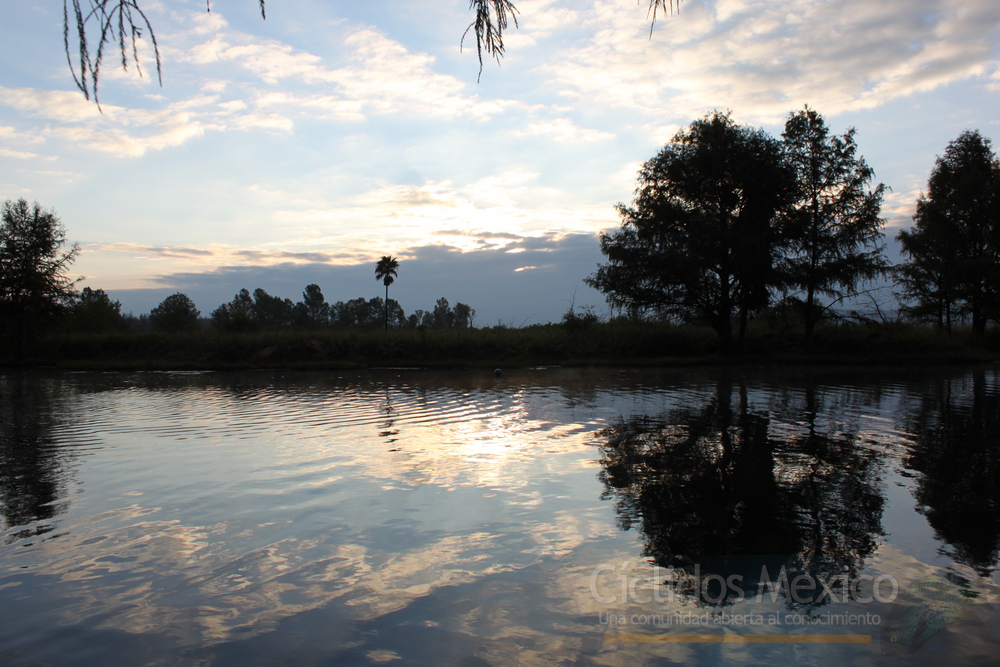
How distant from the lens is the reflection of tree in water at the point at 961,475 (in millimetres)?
4863

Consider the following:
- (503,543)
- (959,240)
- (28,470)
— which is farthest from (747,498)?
(959,240)

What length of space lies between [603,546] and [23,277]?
39343 millimetres

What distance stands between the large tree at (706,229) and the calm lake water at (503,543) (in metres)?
16.6

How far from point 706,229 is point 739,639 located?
2474 centimetres

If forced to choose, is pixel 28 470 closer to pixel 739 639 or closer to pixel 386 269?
pixel 739 639

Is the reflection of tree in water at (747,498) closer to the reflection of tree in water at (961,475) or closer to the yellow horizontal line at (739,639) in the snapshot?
the yellow horizontal line at (739,639)

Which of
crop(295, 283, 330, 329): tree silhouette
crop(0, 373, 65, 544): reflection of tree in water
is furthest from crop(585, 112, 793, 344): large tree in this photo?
crop(295, 283, 330, 329): tree silhouette

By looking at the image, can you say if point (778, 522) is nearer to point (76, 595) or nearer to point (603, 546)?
point (603, 546)

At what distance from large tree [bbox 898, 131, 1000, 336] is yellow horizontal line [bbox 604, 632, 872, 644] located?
123ft

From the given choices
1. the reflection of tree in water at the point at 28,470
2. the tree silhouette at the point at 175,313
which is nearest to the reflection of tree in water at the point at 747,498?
the reflection of tree in water at the point at 28,470

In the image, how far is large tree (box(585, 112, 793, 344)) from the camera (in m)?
26.4

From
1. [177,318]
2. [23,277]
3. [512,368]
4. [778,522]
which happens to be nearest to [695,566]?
[778,522]

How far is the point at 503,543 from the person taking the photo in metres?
4.88

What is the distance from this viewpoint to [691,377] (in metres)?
20.8
